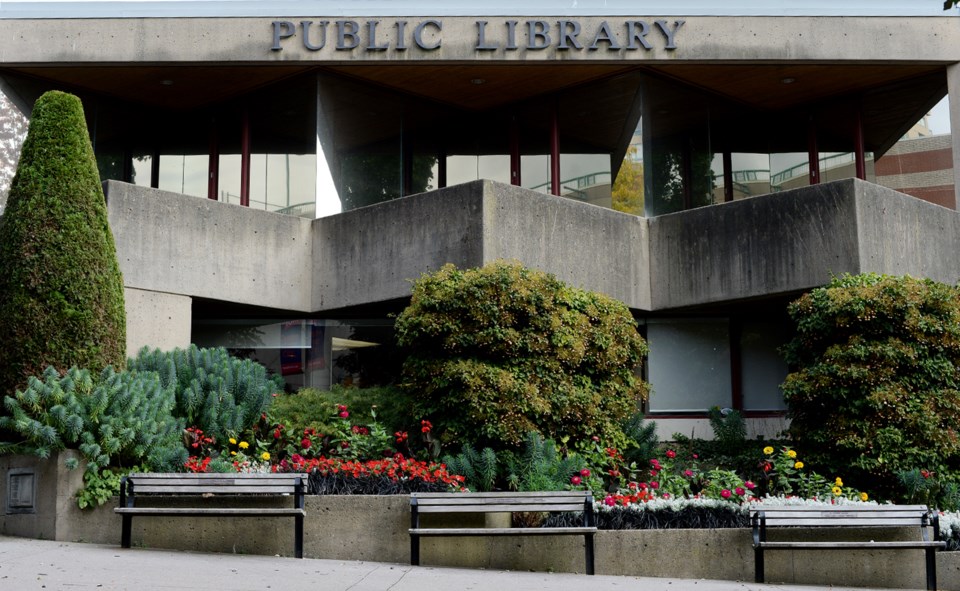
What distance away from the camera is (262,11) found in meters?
18.7

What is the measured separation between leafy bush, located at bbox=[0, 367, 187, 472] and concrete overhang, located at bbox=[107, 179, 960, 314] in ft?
13.9

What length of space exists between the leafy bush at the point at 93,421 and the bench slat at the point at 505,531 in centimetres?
296

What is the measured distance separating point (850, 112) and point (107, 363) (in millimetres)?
13906

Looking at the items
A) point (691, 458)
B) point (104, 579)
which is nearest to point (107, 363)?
point (104, 579)

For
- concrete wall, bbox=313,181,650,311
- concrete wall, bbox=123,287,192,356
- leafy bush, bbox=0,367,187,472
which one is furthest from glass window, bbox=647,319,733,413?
leafy bush, bbox=0,367,187,472

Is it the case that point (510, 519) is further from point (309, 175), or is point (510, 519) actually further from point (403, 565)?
point (309, 175)

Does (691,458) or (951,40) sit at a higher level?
(951,40)

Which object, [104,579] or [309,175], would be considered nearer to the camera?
[104,579]

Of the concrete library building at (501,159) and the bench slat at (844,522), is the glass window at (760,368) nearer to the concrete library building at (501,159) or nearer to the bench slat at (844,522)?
the concrete library building at (501,159)

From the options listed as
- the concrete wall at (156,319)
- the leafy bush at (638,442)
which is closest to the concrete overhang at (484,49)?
the concrete wall at (156,319)

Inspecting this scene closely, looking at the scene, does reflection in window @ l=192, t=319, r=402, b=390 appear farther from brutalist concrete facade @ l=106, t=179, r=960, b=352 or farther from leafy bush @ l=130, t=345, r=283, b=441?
leafy bush @ l=130, t=345, r=283, b=441

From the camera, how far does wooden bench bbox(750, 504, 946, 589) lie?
10586mm

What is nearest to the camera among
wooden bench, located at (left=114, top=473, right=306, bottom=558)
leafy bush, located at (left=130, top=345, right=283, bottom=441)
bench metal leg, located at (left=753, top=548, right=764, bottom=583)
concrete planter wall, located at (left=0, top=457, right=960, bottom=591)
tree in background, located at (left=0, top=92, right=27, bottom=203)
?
bench metal leg, located at (left=753, top=548, right=764, bottom=583)

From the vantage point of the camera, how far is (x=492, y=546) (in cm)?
1096
